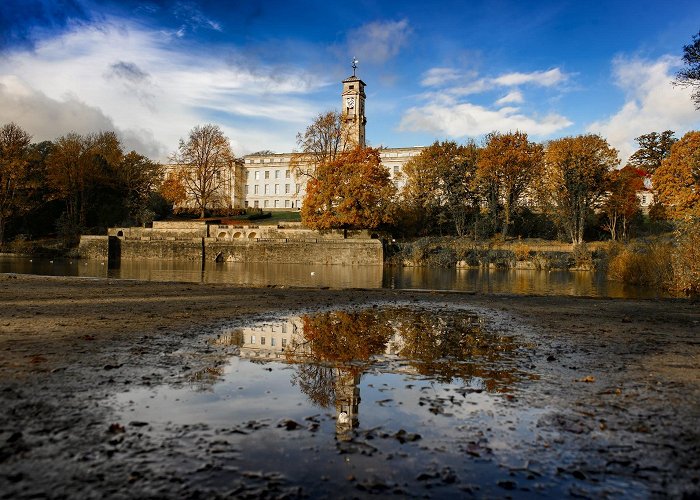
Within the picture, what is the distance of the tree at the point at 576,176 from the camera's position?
5228cm

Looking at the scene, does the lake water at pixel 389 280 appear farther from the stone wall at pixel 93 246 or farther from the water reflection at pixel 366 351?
the stone wall at pixel 93 246

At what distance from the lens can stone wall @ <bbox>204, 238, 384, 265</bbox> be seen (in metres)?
49.9

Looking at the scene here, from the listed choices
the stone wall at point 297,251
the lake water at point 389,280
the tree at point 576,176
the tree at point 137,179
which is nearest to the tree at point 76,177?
the tree at point 137,179

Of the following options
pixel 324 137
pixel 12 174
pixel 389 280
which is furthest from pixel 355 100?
pixel 389 280

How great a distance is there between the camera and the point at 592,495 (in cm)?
353

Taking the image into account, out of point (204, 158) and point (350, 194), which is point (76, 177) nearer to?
point (204, 158)

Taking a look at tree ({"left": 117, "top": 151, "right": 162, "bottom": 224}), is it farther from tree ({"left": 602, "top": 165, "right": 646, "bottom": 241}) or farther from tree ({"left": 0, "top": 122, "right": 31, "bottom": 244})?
tree ({"left": 602, "top": 165, "right": 646, "bottom": 241})

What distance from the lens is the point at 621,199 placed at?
5544 cm

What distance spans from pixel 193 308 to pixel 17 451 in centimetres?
913

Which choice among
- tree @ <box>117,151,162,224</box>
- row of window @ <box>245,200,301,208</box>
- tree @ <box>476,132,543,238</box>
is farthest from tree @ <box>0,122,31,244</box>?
row of window @ <box>245,200,301,208</box>

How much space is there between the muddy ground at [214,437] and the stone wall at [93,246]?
44.2 m

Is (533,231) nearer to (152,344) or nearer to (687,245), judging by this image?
(687,245)

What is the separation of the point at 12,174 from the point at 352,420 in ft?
198

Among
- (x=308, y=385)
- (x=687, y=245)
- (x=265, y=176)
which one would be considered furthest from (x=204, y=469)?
(x=265, y=176)
